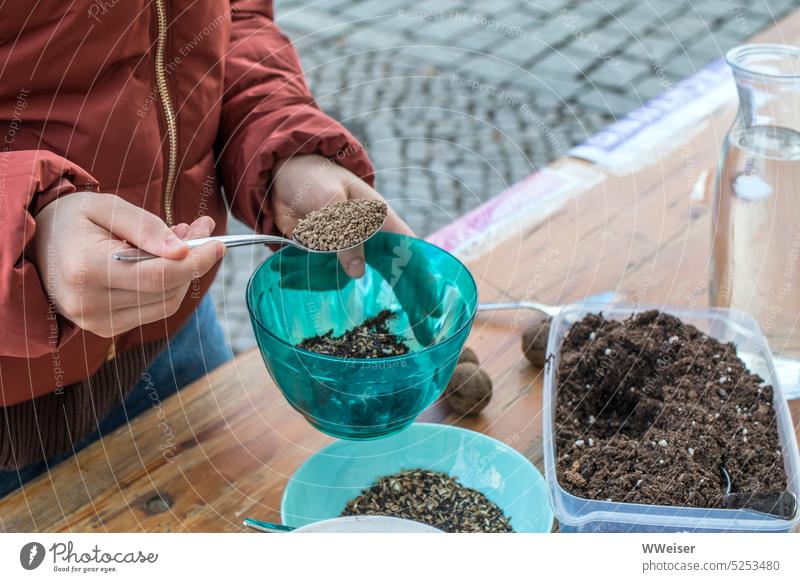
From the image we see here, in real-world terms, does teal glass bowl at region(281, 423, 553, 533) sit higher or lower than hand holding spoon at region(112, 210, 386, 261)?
lower

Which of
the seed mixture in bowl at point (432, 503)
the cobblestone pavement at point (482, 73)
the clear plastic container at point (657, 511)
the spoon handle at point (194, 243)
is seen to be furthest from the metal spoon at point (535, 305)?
the cobblestone pavement at point (482, 73)

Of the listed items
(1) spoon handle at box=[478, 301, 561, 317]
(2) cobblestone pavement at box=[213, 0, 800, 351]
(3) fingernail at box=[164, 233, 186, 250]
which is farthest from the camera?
(2) cobblestone pavement at box=[213, 0, 800, 351]

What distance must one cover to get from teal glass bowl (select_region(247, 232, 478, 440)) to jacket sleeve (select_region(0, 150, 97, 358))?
130 mm

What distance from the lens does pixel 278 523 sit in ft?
2.10

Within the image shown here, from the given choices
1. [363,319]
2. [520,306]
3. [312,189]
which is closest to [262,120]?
[312,189]

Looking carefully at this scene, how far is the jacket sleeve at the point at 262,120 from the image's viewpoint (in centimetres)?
72

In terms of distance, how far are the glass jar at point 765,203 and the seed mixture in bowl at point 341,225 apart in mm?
311

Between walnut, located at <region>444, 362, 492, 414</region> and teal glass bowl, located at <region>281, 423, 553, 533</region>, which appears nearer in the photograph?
teal glass bowl, located at <region>281, 423, 553, 533</region>

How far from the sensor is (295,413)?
29.0 inches

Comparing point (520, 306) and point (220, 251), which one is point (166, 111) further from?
point (520, 306)

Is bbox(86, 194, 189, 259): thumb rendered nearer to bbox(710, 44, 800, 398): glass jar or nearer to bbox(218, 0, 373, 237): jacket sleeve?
bbox(218, 0, 373, 237): jacket sleeve

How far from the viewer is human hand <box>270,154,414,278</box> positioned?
0.71m

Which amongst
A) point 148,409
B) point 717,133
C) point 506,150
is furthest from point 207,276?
point 506,150

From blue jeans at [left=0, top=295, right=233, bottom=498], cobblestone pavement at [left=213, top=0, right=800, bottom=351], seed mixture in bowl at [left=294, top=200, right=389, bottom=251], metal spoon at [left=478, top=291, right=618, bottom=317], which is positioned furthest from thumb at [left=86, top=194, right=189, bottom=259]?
cobblestone pavement at [left=213, top=0, right=800, bottom=351]
